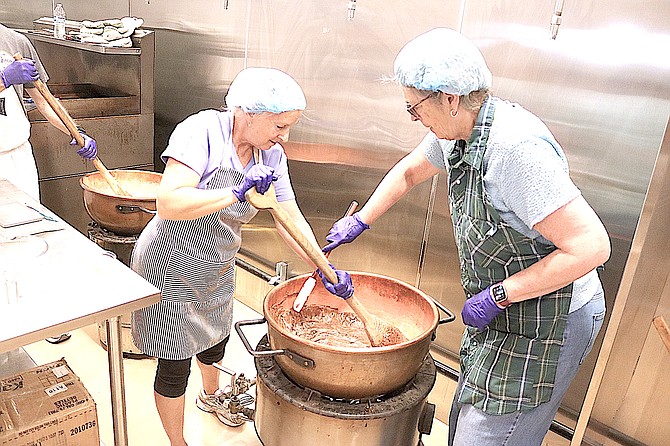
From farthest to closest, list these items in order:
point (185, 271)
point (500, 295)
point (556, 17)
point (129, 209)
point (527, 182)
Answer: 1. point (129, 209)
2. point (556, 17)
3. point (185, 271)
4. point (500, 295)
5. point (527, 182)

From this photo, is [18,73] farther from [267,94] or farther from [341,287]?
[341,287]

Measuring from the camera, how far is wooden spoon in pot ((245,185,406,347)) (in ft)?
4.82

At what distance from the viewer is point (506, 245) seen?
1.38 meters

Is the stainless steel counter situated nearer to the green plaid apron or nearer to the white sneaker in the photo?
the white sneaker

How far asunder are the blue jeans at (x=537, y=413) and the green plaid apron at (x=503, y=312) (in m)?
0.03

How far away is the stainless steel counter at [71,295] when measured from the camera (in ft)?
4.04

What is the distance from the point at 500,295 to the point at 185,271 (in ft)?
2.92

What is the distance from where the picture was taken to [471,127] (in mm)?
1370

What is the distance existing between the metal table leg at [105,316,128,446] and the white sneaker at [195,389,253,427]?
21.7 inches

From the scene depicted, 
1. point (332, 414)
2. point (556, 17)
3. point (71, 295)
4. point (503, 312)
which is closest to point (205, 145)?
point (71, 295)

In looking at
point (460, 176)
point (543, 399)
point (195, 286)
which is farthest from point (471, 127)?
point (195, 286)

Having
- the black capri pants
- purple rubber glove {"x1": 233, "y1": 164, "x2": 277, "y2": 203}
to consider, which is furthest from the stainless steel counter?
purple rubber glove {"x1": 233, "y1": 164, "x2": 277, "y2": 203}

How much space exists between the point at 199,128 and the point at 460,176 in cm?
70

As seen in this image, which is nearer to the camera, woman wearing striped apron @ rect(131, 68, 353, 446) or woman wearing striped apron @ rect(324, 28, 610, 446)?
woman wearing striped apron @ rect(324, 28, 610, 446)
